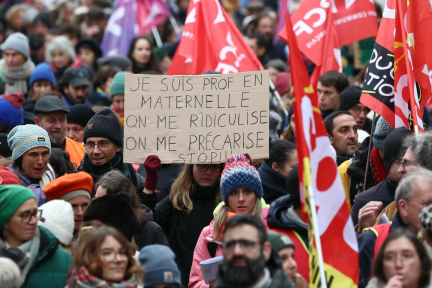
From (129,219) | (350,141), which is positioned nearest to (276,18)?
(350,141)

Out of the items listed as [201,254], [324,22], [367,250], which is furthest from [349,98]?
[367,250]

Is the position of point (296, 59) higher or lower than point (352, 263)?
higher

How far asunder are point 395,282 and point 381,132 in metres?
2.54

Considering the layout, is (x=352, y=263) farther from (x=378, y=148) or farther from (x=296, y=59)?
(x=378, y=148)

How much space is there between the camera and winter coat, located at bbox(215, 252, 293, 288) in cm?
472

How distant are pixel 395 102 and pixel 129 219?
2.44 metres

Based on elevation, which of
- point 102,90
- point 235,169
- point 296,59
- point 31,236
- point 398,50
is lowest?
point 31,236


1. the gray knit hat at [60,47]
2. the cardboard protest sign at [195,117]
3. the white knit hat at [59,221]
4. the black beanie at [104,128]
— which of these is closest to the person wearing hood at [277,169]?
the cardboard protest sign at [195,117]

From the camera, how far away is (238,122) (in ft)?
23.4

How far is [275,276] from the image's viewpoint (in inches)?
188

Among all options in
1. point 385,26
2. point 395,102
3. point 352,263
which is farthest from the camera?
point 385,26

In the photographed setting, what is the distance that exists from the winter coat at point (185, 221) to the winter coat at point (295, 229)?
1.45 metres

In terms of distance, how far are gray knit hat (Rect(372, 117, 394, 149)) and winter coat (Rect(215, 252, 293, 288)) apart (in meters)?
2.31

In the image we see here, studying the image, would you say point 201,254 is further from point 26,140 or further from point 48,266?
point 26,140
